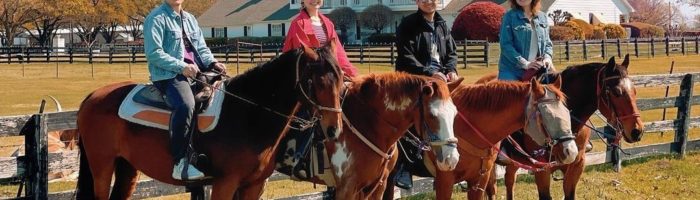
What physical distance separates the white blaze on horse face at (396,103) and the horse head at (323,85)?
0.56m

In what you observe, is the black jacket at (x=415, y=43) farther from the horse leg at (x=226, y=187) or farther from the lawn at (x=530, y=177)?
the lawn at (x=530, y=177)

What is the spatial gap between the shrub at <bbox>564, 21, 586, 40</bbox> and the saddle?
4906 centimetres

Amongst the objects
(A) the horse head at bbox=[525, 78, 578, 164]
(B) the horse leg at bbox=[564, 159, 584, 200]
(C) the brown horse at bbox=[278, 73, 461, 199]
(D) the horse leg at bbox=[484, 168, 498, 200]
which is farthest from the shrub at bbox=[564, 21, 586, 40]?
(C) the brown horse at bbox=[278, 73, 461, 199]

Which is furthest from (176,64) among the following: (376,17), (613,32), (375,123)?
(376,17)

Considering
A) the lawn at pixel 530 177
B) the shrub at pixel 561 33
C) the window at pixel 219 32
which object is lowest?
the lawn at pixel 530 177

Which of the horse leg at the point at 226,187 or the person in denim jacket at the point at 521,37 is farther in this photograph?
the person in denim jacket at the point at 521,37

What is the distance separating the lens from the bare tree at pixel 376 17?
65.2m

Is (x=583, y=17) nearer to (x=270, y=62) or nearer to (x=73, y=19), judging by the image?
(x=73, y=19)

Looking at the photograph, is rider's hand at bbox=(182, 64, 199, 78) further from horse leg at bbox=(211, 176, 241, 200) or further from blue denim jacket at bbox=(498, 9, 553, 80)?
blue denim jacket at bbox=(498, 9, 553, 80)

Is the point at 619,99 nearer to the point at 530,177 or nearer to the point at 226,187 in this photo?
the point at 530,177

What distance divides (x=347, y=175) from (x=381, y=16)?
197ft

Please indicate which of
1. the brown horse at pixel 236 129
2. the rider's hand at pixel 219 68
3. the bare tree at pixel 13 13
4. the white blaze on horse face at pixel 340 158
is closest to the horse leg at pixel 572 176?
the white blaze on horse face at pixel 340 158

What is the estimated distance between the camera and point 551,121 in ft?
19.4

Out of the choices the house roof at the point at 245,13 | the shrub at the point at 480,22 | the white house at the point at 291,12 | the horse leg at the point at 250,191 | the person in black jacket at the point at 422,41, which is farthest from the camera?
the house roof at the point at 245,13
